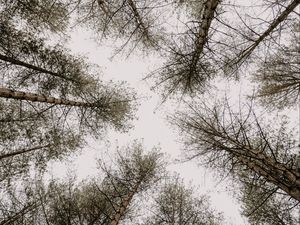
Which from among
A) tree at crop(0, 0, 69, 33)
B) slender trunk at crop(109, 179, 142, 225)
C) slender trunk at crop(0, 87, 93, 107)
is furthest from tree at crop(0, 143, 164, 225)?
tree at crop(0, 0, 69, 33)

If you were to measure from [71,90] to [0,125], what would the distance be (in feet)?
6.45

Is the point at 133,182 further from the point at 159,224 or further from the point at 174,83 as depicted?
the point at 174,83

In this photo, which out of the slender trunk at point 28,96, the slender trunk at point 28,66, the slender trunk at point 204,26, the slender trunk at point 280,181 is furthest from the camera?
the slender trunk at point 28,66

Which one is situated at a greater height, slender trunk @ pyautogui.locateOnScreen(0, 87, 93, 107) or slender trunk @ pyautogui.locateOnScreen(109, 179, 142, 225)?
slender trunk @ pyautogui.locateOnScreen(0, 87, 93, 107)

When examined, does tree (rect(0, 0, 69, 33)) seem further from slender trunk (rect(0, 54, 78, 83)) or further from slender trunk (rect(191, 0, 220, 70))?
slender trunk (rect(191, 0, 220, 70))

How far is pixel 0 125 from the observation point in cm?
740

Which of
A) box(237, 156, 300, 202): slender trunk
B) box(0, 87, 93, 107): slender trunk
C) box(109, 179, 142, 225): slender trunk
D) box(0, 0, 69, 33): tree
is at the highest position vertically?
box(0, 0, 69, 33): tree

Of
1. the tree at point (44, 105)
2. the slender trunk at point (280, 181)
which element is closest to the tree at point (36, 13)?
the tree at point (44, 105)

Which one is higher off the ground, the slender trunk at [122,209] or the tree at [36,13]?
the tree at [36,13]

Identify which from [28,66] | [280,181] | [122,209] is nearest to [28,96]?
[28,66]

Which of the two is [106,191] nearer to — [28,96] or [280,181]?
[28,96]

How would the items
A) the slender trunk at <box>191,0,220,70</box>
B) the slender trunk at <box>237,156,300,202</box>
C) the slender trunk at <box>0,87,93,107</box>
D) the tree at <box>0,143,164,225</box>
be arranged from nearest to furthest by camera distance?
the slender trunk at <box>237,156,300,202</box>, the slender trunk at <box>191,0,220,70</box>, the slender trunk at <box>0,87,93,107</box>, the tree at <box>0,143,164,225</box>

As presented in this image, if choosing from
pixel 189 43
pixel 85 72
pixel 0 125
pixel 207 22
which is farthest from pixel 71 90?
pixel 207 22

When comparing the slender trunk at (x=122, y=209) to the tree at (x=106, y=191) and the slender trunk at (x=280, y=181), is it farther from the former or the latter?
the slender trunk at (x=280, y=181)
